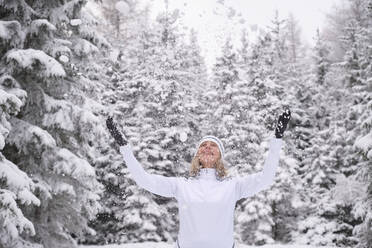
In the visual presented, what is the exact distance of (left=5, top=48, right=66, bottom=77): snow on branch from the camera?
10141 mm

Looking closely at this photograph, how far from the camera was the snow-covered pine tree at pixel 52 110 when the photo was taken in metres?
10.7

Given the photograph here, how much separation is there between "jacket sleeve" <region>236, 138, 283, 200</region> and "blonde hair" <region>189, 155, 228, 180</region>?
0.51 ft

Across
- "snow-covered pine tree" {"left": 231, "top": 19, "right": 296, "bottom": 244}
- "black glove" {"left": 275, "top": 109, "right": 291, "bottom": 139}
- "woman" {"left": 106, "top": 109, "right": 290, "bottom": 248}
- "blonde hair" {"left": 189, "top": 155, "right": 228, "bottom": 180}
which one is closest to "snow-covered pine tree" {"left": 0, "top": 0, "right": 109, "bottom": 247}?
"woman" {"left": 106, "top": 109, "right": 290, "bottom": 248}

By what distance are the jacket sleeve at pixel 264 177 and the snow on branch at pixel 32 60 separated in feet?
24.2

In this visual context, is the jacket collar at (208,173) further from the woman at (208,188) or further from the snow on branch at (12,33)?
the snow on branch at (12,33)

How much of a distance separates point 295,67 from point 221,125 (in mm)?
9614

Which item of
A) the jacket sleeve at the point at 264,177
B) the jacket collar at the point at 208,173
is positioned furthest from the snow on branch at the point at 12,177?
the jacket sleeve at the point at 264,177

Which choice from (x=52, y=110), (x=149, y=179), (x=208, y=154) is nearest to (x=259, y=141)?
(x=52, y=110)

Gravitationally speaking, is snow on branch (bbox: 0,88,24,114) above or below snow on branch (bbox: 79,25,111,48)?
below

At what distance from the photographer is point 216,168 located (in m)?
4.04

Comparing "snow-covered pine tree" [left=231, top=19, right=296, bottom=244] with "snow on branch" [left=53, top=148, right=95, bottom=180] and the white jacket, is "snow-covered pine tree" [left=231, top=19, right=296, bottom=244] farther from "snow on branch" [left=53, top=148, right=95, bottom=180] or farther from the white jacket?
the white jacket

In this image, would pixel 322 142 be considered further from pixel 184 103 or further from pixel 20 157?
pixel 20 157

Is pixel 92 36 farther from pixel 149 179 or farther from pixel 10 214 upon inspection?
pixel 149 179

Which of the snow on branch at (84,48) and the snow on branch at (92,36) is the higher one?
the snow on branch at (92,36)
